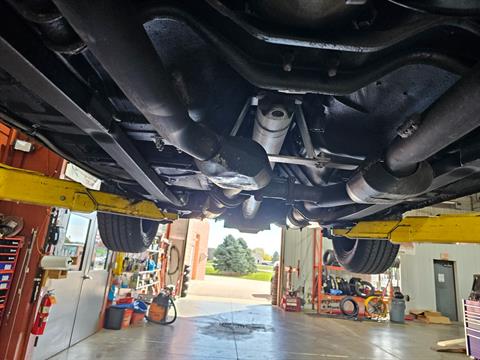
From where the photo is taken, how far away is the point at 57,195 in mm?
1799

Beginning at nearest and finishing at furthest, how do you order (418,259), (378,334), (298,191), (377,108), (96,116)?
(96,116)
(377,108)
(298,191)
(378,334)
(418,259)

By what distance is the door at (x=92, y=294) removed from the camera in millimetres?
3973

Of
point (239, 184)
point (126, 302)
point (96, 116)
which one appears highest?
point (96, 116)

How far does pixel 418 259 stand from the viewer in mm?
9078

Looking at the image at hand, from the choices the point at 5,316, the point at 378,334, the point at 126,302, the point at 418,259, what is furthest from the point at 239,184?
the point at 418,259

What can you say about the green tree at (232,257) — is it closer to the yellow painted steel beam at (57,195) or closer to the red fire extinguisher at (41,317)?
the red fire extinguisher at (41,317)

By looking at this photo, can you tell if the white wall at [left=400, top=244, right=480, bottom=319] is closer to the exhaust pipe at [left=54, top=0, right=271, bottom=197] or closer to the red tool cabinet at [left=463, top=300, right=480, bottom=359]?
the red tool cabinet at [left=463, top=300, right=480, bottom=359]

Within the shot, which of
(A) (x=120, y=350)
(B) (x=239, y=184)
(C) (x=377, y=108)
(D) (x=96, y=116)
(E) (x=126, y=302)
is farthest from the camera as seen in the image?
(E) (x=126, y=302)

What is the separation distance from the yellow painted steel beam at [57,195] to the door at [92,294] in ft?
8.17

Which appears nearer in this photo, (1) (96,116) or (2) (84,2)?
(2) (84,2)

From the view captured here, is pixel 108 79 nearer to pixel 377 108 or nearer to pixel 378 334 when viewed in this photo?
pixel 377 108

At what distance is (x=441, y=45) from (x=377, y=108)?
38 cm

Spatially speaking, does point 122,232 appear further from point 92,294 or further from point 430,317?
point 430,317

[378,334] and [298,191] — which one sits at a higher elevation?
[298,191]
